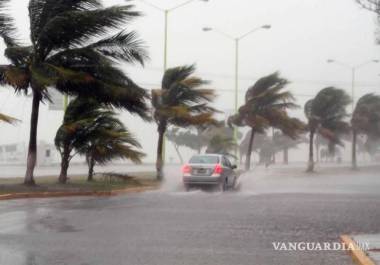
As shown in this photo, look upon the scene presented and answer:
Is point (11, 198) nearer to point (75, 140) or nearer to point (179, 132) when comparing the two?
point (75, 140)

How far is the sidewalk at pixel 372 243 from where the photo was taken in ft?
28.9

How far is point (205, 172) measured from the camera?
2514 cm

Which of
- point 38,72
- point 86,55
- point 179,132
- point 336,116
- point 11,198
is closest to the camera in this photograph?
point 11,198

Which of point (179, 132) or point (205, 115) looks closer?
point (205, 115)

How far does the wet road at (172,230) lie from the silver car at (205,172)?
5919mm

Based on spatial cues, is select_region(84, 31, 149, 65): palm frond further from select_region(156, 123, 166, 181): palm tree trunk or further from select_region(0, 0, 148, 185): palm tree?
select_region(156, 123, 166, 181): palm tree trunk

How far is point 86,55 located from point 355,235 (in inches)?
512

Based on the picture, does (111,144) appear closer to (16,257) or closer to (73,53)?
(73,53)

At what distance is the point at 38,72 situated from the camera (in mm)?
20875

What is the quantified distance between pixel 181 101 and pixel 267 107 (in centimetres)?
1292

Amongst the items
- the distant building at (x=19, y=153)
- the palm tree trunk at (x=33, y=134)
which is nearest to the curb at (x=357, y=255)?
the palm tree trunk at (x=33, y=134)

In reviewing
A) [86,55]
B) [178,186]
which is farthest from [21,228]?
[178,186]

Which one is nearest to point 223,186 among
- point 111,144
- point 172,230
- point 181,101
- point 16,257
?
point 111,144

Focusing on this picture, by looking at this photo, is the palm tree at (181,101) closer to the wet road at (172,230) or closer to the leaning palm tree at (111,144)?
the leaning palm tree at (111,144)
